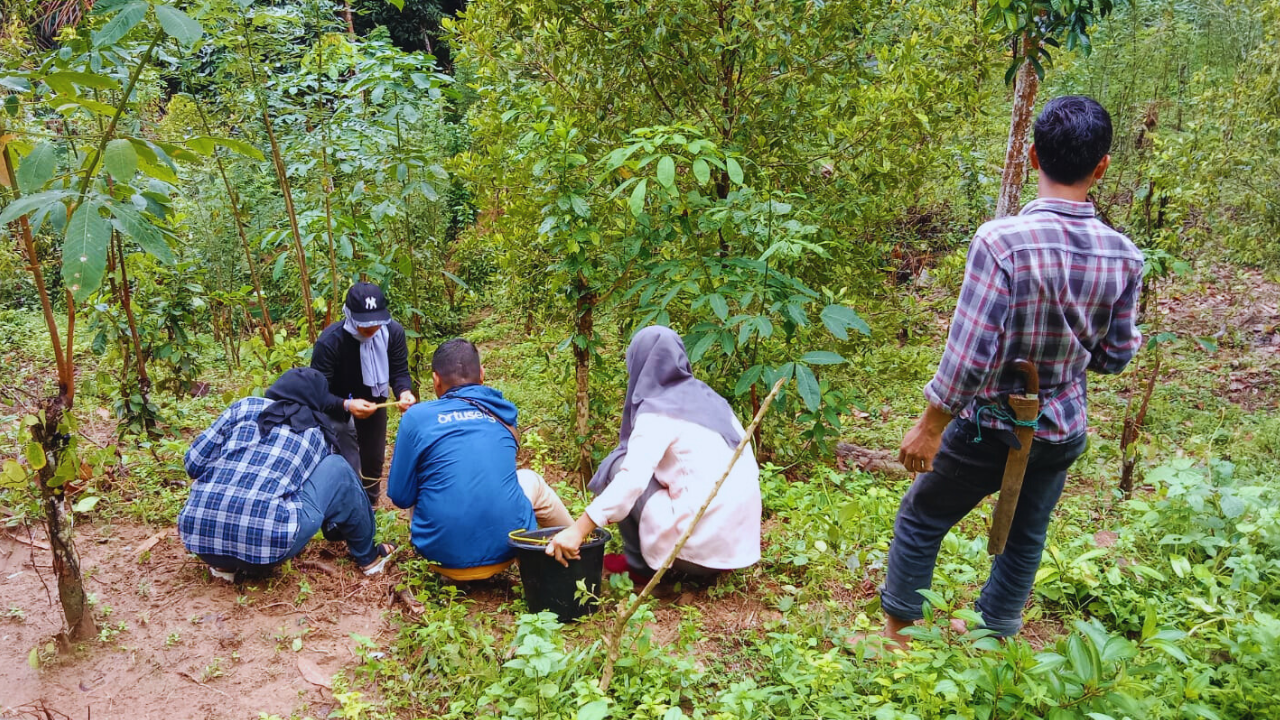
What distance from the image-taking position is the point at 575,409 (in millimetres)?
5035

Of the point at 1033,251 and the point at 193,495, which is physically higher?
the point at 1033,251

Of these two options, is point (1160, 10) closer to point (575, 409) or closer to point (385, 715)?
point (575, 409)

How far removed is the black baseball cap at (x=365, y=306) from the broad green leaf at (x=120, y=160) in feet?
7.66

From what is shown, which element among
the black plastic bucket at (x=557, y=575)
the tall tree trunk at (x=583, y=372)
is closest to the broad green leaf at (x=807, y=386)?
the black plastic bucket at (x=557, y=575)

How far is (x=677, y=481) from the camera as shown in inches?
121

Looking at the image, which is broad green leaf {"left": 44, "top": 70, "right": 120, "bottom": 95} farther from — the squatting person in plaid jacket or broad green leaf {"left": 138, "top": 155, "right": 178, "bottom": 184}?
the squatting person in plaid jacket

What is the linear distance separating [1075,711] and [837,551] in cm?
157

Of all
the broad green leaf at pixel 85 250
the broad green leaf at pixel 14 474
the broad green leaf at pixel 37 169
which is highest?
the broad green leaf at pixel 37 169

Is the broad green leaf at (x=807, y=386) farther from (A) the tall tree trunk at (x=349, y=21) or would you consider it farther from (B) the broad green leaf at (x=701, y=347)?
(A) the tall tree trunk at (x=349, y=21)

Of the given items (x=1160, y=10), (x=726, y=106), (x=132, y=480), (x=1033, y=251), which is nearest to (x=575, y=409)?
(x=726, y=106)

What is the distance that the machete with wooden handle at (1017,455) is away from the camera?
2.21 meters

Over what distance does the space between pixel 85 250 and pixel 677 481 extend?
2.10 metres

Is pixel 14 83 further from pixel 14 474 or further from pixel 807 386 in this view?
pixel 807 386

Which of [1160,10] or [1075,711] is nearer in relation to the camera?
[1075,711]
